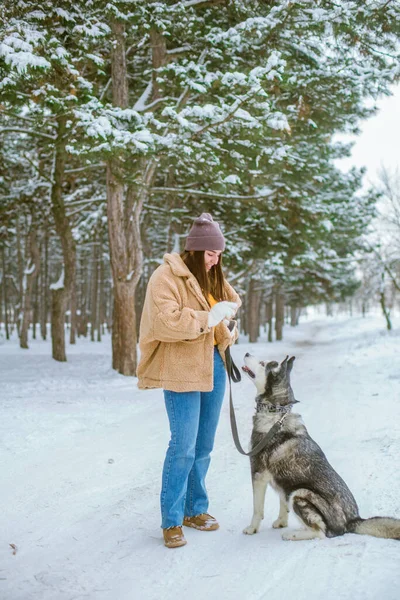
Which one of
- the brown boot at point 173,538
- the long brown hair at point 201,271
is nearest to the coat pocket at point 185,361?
the long brown hair at point 201,271

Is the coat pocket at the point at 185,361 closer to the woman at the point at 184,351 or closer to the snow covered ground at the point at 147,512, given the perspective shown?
the woman at the point at 184,351

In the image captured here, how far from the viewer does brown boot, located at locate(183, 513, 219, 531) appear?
3.81 metres

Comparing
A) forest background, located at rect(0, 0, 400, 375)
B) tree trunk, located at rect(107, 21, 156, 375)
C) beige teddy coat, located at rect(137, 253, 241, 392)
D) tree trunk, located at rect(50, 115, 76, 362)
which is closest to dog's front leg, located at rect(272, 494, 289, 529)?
beige teddy coat, located at rect(137, 253, 241, 392)

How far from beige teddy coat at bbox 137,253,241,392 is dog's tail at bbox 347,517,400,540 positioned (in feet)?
4.52

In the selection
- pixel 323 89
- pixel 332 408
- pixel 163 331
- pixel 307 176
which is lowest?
pixel 332 408

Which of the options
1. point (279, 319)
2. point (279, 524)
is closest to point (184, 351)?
point (279, 524)

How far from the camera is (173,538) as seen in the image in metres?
3.50

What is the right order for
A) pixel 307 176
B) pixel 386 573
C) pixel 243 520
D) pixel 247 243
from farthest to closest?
1. pixel 247 243
2. pixel 307 176
3. pixel 243 520
4. pixel 386 573

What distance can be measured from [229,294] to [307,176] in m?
10.7

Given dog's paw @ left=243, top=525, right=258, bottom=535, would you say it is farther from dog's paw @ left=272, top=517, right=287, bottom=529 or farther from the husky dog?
dog's paw @ left=272, top=517, right=287, bottom=529

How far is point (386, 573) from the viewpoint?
286 centimetres

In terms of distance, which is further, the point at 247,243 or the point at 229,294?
the point at 247,243

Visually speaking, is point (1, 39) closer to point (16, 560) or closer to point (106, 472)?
point (106, 472)

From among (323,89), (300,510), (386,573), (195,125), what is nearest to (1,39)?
(195,125)
